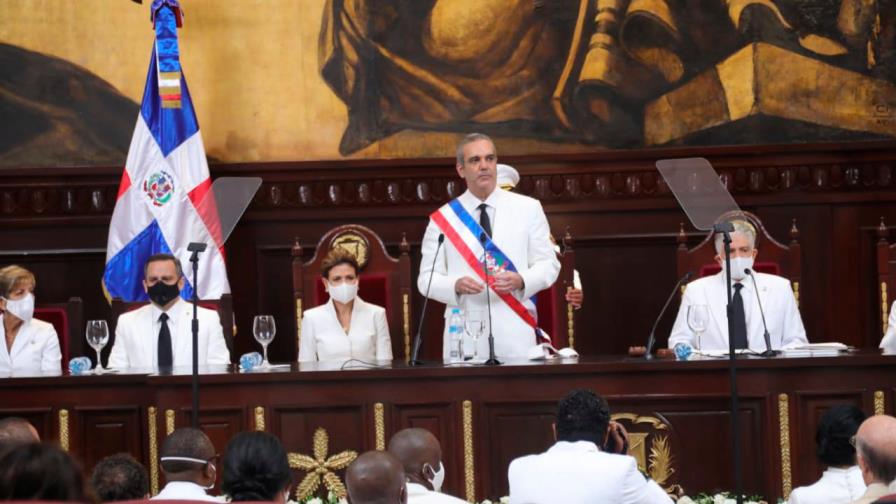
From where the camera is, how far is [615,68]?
9812 mm

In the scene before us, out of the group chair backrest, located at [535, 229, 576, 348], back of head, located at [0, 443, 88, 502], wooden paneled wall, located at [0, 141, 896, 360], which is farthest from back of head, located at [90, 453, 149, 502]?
wooden paneled wall, located at [0, 141, 896, 360]

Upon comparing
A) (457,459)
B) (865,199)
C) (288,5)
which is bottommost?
(457,459)

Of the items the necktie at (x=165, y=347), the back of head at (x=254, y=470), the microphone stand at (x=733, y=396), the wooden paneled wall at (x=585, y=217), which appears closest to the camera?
the back of head at (x=254, y=470)

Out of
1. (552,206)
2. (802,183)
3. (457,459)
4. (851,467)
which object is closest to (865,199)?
(802,183)

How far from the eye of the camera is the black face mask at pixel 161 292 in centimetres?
772

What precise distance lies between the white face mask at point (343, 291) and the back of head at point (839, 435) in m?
3.57

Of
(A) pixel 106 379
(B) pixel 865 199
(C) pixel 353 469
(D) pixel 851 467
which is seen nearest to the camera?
(C) pixel 353 469

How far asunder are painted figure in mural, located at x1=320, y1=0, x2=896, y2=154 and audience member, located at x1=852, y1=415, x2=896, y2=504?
18.9 ft

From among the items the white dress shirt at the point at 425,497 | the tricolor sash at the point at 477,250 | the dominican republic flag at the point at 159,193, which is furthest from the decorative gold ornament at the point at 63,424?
the white dress shirt at the point at 425,497

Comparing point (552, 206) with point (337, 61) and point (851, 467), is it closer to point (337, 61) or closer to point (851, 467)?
point (337, 61)

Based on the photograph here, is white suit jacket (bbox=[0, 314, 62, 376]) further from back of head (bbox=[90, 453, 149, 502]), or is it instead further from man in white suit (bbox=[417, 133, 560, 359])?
back of head (bbox=[90, 453, 149, 502])

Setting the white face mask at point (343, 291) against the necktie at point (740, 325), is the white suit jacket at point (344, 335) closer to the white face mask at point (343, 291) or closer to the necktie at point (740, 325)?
the white face mask at point (343, 291)

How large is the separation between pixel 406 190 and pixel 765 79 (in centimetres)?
251

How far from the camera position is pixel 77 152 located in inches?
390
